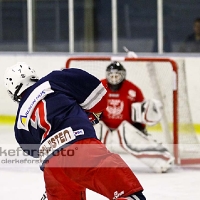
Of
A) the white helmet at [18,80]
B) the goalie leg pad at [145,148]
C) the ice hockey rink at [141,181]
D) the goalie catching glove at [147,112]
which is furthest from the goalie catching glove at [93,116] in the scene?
the goalie catching glove at [147,112]

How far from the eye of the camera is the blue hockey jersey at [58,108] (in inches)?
115

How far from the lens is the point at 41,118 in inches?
115

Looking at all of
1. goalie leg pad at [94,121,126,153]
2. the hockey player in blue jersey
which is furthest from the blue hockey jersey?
goalie leg pad at [94,121,126,153]

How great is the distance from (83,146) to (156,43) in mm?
4298

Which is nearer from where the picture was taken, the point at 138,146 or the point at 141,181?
the point at 141,181

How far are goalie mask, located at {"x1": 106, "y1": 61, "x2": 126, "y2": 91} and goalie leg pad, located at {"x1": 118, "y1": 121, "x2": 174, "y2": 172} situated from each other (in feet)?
1.08

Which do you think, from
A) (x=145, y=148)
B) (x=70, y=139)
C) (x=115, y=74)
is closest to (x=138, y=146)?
(x=145, y=148)

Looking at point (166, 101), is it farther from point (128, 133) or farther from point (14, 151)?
point (14, 151)

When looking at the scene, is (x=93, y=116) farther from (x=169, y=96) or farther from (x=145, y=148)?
(x=169, y=96)

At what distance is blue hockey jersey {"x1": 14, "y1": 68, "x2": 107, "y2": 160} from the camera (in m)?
2.92

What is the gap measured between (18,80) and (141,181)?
78.9 inches

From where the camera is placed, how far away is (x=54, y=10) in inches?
301

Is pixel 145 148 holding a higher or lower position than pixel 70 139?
lower

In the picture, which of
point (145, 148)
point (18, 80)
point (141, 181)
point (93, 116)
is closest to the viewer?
point (18, 80)
